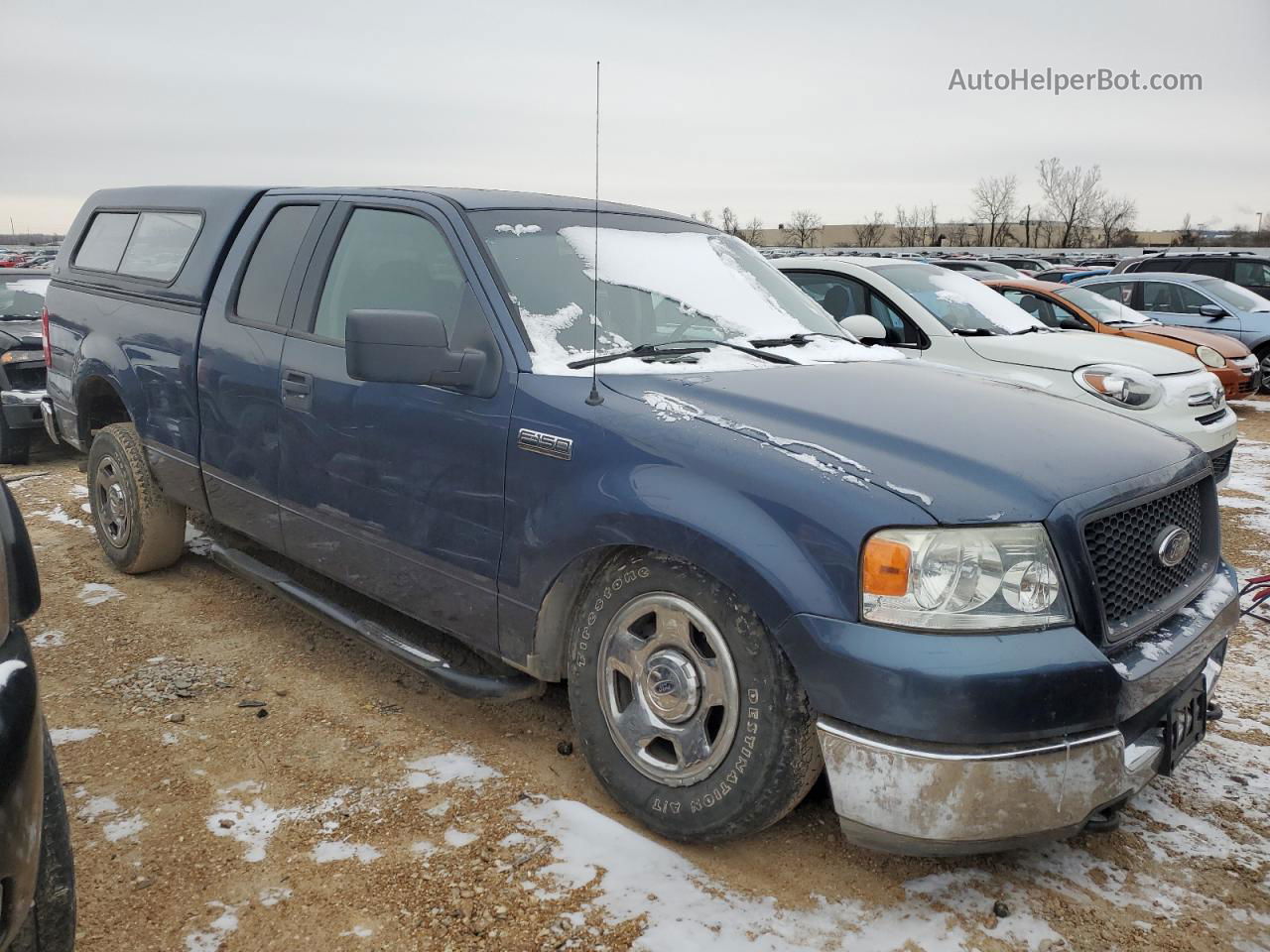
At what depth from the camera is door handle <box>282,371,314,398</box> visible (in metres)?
3.65

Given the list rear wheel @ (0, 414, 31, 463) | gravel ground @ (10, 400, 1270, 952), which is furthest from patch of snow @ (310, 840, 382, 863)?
rear wheel @ (0, 414, 31, 463)

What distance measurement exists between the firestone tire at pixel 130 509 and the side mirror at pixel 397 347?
2.50 meters

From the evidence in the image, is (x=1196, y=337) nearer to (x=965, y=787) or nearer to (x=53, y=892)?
(x=965, y=787)

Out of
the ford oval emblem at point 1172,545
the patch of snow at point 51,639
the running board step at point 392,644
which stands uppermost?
the ford oval emblem at point 1172,545

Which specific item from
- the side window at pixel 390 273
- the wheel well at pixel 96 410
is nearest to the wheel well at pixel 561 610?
the side window at pixel 390 273

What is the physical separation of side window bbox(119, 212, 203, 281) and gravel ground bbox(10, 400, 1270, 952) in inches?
74.6

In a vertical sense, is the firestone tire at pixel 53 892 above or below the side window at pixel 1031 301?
below

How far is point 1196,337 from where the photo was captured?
37.8 ft

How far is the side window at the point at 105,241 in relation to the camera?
5160 millimetres

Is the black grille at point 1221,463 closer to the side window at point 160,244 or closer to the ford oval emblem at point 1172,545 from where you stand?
the ford oval emblem at point 1172,545

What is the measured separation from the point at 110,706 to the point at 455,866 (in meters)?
1.77

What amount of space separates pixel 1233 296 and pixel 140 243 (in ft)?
45.3

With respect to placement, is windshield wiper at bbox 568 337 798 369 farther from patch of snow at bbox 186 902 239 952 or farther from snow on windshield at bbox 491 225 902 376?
patch of snow at bbox 186 902 239 952

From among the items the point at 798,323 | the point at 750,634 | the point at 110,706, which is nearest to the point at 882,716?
the point at 750,634
